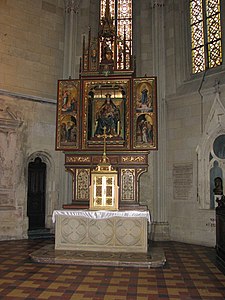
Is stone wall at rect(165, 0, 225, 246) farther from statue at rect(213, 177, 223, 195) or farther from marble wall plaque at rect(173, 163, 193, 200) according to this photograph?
statue at rect(213, 177, 223, 195)

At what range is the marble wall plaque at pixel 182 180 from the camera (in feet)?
35.7

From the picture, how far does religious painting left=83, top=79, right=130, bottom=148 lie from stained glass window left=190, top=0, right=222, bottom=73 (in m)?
3.12

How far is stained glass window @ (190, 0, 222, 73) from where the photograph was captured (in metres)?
11.2

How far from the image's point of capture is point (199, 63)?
11.7 m

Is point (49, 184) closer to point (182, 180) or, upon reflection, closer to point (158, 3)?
point (182, 180)

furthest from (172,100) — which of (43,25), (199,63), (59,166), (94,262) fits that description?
(94,262)

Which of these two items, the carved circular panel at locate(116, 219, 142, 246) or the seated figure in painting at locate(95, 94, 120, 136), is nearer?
the carved circular panel at locate(116, 219, 142, 246)

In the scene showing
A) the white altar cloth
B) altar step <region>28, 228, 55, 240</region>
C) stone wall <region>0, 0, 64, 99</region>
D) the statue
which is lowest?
altar step <region>28, 228, 55, 240</region>

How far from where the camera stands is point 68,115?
10.1 meters

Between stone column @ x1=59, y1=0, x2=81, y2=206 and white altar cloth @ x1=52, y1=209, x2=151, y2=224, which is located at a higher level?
stone column @ x1=59, y1=0, x2=81, y2=206

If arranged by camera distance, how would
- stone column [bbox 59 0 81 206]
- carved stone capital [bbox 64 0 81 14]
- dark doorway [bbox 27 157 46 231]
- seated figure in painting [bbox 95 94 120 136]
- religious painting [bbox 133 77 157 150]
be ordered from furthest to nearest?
carved stone capital [bbox 64 0 81 14] < stone column [bbox 59 0 81 206] < dark doorway [bbox 27 157 46 231] < seated figure in painting [bbox 95 94 120 136] < religious painting [bbox 133 77 157 150]

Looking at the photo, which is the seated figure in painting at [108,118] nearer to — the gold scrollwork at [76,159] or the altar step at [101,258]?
the gold scrollwork at [76,159]

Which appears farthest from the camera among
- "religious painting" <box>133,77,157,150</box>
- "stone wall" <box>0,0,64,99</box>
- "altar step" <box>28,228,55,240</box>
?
"stone wall" <box>0,0,64,99</box>

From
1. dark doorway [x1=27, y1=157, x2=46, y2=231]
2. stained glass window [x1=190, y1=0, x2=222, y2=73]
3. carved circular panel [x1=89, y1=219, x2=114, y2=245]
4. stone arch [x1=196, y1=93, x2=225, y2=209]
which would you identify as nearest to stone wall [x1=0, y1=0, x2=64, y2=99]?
dark doorway [x1=27, y1=157, x2=46, y2=231]
